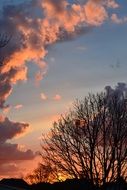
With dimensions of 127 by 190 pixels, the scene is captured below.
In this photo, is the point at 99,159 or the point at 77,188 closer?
the point at 99,159

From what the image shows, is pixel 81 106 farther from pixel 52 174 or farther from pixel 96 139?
pixel 52 174

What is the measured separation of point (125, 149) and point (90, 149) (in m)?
2.83

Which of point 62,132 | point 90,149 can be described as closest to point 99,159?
point 90,149

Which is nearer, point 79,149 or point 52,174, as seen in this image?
point 79,149

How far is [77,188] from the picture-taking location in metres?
54.3

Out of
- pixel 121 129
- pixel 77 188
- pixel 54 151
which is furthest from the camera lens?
pixel 77 188

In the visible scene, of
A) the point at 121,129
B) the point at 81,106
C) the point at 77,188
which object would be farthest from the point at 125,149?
the point at 77,188

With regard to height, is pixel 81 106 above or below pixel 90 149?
above

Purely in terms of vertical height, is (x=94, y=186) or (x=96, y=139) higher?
(x=96, y=139)

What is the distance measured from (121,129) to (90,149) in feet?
9.84

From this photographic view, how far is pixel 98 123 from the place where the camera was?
37.5 metres

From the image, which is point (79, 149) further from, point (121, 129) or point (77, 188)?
point (77, 188)

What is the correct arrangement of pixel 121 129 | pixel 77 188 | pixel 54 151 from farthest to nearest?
1. pixel 77 188
2. pixel 54 151
3. pixel 121 129

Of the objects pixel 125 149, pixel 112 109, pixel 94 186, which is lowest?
pixel 94 186
